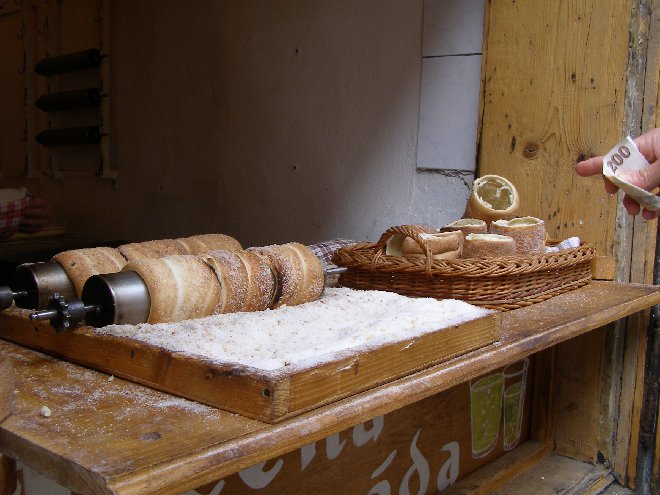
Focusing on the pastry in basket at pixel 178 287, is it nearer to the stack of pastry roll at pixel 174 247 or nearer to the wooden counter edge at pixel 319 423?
the stack of pastry roll at pixel 174 247

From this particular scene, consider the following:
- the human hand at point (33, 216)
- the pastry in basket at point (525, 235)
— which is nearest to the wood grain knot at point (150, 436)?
the pastry in basket at point (525, 235)

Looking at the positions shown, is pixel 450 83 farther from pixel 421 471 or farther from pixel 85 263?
pixel 85 263

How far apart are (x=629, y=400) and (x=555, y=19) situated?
4.33 feet

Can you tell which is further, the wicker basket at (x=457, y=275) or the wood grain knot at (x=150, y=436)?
the wicker basket at (x=457, y=275)

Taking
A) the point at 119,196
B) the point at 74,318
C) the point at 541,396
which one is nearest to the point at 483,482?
the point at 541,396

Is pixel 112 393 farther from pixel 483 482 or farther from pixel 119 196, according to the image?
pixel 119 196

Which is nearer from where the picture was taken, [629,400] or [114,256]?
[114,256]

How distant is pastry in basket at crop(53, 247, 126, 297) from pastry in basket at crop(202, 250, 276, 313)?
0.21 m

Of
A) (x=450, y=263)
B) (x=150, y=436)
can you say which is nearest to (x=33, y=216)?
(x=450, y=263)

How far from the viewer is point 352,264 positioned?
6.02 feet

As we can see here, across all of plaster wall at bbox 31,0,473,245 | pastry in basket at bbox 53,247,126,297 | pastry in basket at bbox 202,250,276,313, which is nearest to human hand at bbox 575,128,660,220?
plaster wall at bbox 31,0,473,245

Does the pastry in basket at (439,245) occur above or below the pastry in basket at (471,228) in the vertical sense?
below

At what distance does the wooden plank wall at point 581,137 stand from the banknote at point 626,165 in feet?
1.44

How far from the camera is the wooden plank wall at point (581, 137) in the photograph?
222 centimetres
